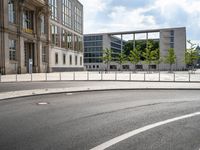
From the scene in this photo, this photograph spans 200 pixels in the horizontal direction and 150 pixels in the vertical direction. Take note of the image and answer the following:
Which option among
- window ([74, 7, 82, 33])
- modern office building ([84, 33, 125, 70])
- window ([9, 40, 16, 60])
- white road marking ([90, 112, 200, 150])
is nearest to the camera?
white road marking ([90, 112, 200, 150])

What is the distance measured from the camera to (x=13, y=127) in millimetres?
6191

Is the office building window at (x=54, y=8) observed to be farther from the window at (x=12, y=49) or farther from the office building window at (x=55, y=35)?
the window at (x=12, y=49)

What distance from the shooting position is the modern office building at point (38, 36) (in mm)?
40469

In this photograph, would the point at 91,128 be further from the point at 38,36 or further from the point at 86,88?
the point at 38,36

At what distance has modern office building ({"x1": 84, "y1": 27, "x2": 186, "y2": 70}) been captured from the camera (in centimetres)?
9725

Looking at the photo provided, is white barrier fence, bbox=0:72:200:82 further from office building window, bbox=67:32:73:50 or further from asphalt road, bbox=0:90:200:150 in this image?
office building window, bbox=67:32:73:50

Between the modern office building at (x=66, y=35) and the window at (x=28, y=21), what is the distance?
1024cm

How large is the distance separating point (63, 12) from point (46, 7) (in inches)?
610

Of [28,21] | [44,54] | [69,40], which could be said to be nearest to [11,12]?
[28,21]

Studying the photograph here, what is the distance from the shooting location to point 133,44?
363 ft

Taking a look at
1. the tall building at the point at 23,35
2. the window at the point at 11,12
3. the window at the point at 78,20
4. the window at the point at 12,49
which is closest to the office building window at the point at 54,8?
the tall building at the point at 23,35

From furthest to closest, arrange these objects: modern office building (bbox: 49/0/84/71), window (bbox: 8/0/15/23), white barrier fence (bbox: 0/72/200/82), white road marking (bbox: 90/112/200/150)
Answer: modern office building (bbox: 49/0/84/71) → window (bbox: 8/0/15/23) → white barrier fence (bbox: 0/72/200/82) → white road marking (bbox: 90/112/200/150)

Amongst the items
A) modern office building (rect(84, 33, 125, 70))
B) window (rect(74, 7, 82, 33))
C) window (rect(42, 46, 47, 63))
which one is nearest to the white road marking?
window (rect(42, 46, 47, 63))

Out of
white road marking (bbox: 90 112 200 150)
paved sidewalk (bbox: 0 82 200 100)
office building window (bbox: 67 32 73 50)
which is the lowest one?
white road marking (bbox: 90 112 200 150)
